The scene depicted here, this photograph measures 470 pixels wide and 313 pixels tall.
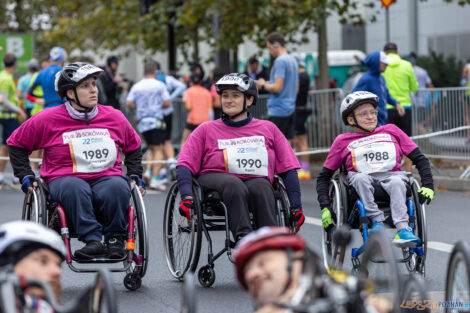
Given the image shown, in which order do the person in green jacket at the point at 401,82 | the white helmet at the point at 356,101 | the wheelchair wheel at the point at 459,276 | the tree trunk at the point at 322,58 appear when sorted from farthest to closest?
the tree trunk at the point at 322,58 → the person in green jacket at the point at 401,82 → the white helmet at the point at 356,101 → the wheelchair wheel at the point at 459,276

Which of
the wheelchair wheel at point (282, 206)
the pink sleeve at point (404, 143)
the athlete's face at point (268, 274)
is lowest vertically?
the wheelchair wheel at point (282, 206)

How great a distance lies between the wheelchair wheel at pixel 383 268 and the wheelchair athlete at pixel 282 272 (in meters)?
0.06

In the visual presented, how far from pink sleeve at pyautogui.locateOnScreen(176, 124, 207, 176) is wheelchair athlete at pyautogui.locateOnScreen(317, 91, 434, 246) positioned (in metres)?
0.90

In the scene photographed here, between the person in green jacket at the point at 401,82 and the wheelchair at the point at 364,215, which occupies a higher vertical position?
the person in green jacket at the point at 401,82

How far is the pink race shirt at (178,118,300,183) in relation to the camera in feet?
23.0

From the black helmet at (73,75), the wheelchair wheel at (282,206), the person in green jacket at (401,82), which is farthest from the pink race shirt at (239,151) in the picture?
the person in green jacket at (401,82)

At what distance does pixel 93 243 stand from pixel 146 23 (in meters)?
15.0

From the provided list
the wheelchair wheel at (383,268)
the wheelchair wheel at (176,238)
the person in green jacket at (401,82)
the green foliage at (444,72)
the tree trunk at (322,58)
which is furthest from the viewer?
the green foliage at (444,72)

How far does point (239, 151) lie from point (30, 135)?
146 centimetres

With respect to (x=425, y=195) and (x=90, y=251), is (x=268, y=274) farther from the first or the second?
(x=425, y=195)

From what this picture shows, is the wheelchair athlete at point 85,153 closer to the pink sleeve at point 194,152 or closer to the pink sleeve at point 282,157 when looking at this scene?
the pink sleeve at point 194,152

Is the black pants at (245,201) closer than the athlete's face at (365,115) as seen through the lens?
Yes

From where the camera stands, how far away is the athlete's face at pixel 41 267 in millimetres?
3930

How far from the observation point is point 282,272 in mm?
3656
